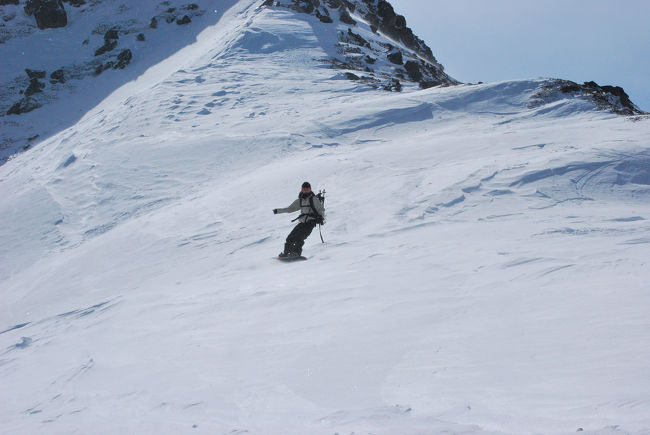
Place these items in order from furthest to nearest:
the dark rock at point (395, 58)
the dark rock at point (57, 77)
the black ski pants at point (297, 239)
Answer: the dark rock at point (57, 77), the dark rock at point (395, 58), the black ski pants at point (297, 239)

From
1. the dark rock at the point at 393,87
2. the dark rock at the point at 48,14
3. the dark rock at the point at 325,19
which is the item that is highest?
the dark rock at the point at 48,14

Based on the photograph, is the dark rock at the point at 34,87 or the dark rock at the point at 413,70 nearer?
the dark rock at the point at 413,70

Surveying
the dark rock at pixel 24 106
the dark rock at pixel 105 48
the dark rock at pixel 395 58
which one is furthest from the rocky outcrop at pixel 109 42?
the dark rock at pixel 395 58

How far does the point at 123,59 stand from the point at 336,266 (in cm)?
3879

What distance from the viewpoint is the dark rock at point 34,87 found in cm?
3734

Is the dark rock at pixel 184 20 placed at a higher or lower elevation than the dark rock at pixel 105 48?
higher

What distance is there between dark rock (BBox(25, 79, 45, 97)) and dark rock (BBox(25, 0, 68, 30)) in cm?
1039

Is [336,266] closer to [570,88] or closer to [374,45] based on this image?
[570,88]

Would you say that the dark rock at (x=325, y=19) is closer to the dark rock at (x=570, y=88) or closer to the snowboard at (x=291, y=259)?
the dark rock at (x=570, y=88)

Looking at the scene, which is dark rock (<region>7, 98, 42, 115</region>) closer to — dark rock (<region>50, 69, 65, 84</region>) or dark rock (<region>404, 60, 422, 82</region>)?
dark rock (<region>50, 69, 65, 84</region>)

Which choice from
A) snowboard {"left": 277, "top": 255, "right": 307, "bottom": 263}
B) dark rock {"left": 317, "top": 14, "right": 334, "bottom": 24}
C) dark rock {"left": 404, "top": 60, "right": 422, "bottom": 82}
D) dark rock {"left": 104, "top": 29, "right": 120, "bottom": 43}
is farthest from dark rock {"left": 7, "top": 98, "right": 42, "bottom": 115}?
snowboard {"left": 277, "top": 255, "right": 307, "bottom": 263}

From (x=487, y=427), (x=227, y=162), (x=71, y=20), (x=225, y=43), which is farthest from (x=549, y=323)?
(x=71, y=20)

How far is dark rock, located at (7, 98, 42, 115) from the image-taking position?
117ft

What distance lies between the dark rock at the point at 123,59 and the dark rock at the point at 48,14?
10.6m
